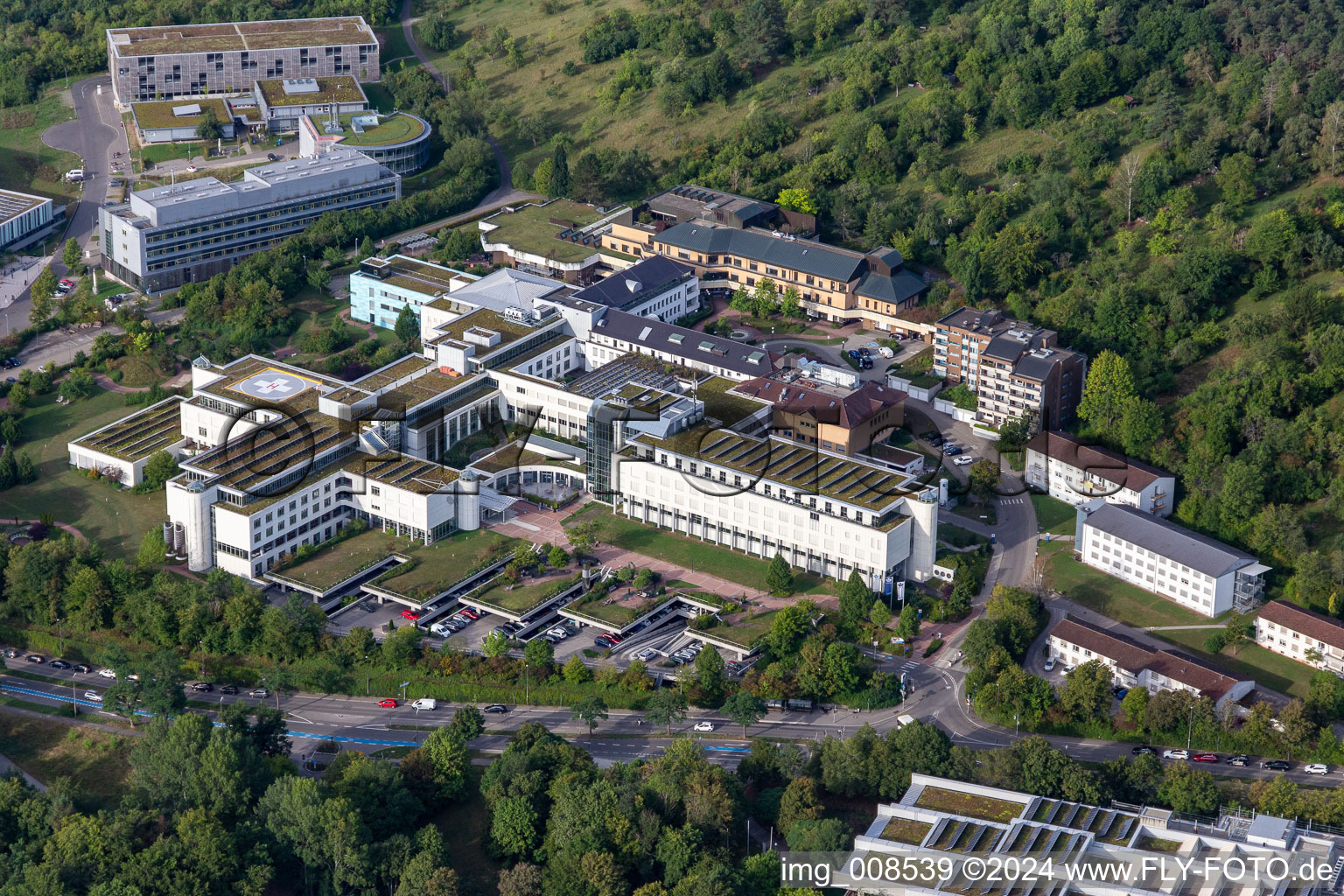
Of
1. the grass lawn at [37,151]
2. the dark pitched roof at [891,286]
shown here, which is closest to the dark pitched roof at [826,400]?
the dark pitched roof at [891,286]

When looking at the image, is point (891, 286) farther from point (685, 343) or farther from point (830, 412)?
point (830, 412)

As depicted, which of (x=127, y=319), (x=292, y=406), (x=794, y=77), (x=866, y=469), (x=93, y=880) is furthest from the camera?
(x=794, y=77)

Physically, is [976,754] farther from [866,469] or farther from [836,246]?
[836,246]

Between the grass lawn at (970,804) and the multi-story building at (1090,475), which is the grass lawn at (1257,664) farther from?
the grass lawn at (970,804)

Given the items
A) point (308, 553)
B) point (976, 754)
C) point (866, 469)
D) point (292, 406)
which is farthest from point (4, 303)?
point (976, 754)

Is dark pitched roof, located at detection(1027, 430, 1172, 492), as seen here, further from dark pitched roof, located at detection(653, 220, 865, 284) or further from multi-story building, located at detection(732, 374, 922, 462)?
dark pitched roof, located at detection(653, 220, 865, 284)

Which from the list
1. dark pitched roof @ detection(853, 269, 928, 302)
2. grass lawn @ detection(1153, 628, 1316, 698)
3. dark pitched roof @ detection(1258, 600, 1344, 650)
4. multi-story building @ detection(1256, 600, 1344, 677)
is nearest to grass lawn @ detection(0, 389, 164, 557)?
dark pitched roof @ detection(853, 269, 928, 302)

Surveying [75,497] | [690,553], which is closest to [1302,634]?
[690,553]
